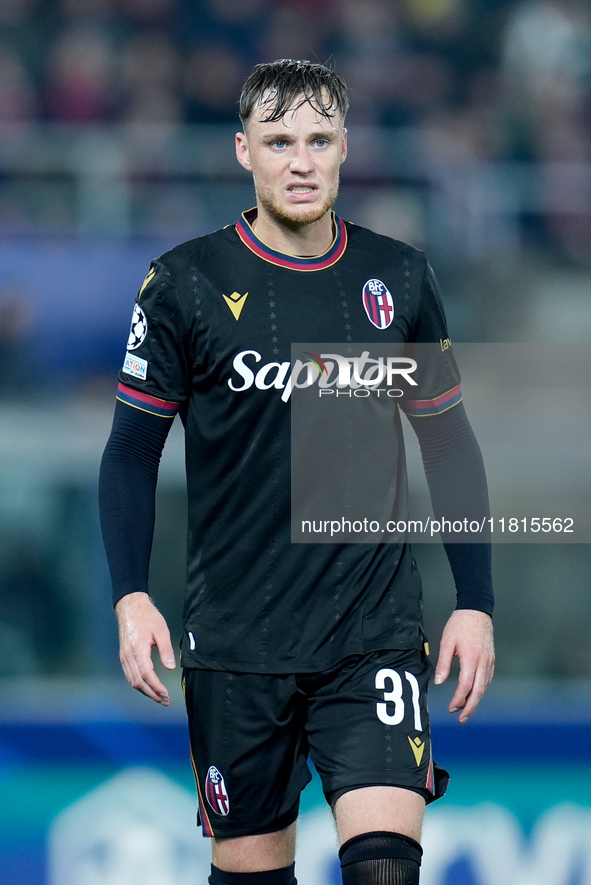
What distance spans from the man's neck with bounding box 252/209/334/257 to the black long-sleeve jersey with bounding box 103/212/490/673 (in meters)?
0.02

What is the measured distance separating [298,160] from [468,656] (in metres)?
1.20

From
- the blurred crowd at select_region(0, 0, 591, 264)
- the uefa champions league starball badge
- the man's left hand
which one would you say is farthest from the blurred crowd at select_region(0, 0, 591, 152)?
the man's left hand

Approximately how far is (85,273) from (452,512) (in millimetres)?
3161

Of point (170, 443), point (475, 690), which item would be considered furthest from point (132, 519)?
point (170, 443)

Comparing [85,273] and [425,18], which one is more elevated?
[425,18]

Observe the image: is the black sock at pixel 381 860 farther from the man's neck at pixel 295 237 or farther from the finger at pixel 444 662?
→ the man's neck at pixel 295 237

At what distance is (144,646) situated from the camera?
109 inches

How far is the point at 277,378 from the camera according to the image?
9.62ft

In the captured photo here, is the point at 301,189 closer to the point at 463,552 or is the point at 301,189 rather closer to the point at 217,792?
the point at 463,552

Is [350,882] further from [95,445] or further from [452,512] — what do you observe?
[95,445]

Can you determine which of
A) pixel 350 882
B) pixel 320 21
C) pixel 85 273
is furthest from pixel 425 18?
pixel 350 882

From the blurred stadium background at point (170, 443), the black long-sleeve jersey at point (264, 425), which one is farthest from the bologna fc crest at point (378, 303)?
the blurred stadium background at point (170, 443)

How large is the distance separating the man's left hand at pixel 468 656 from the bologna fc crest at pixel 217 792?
57cm

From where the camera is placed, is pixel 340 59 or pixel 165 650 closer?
pixel 165 650
